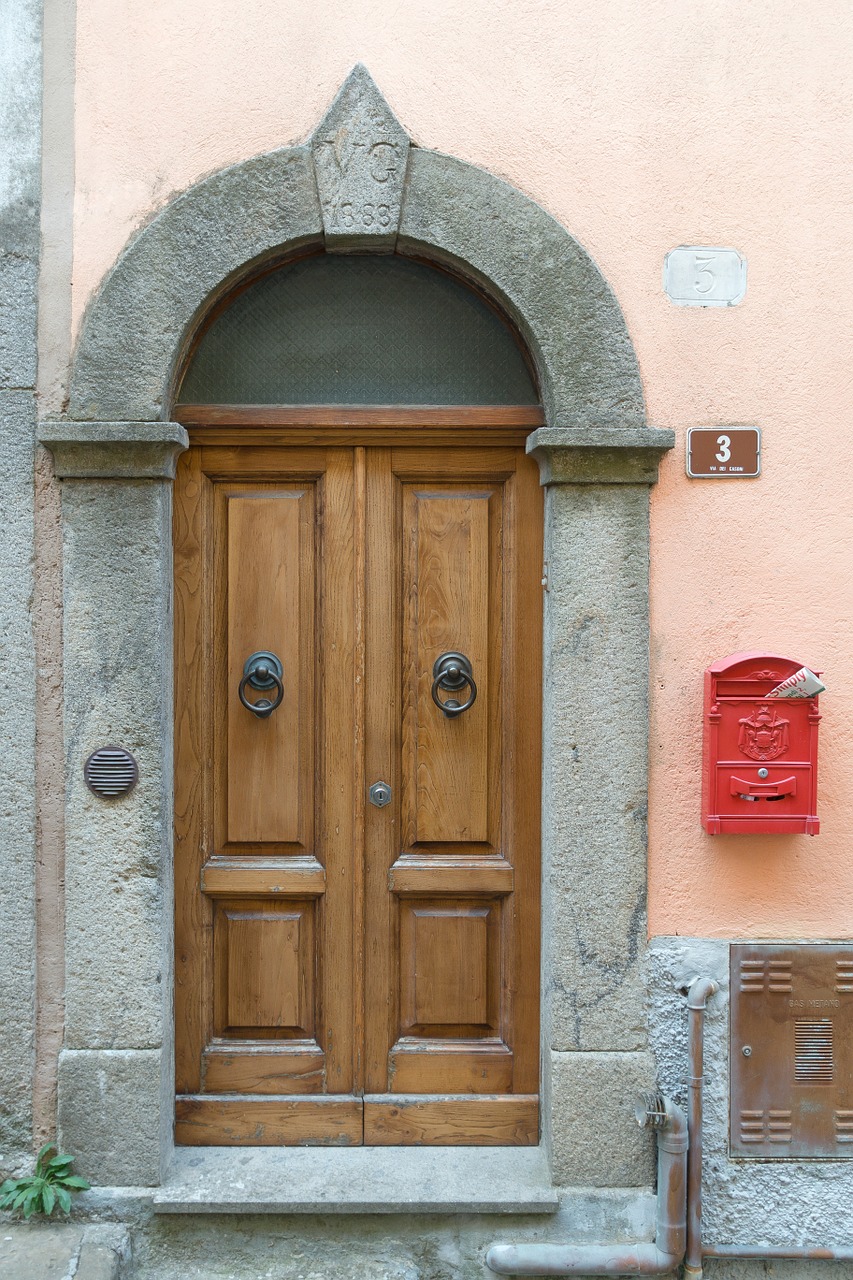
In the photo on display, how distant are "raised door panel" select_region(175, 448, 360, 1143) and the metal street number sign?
113cm

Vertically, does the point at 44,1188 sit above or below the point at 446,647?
below

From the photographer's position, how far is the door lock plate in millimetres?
3273

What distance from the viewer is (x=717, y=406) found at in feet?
10.2

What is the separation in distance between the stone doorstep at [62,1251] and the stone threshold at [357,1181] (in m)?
0.17

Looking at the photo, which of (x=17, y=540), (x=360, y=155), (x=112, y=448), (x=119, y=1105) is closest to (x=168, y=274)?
(x=112, y=448)

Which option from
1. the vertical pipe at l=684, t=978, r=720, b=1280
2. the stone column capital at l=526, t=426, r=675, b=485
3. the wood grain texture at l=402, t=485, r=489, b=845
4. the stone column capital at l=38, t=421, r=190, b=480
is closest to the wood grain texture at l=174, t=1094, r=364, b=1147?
the wood grain texture at l=402, t=485, r=489, b=845

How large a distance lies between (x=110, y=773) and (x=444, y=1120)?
1.60m

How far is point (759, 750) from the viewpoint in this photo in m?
2.98

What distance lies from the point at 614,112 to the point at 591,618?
5.26ft

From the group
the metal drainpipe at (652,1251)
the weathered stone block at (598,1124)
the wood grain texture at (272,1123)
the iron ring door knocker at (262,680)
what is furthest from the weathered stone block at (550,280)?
the wood grain texture at (272,1123)

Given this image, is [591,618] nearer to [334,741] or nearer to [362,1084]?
[334,741]

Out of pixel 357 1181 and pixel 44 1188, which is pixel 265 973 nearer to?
pixel 357 1181

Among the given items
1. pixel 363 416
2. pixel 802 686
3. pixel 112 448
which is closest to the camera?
pixel 802 686

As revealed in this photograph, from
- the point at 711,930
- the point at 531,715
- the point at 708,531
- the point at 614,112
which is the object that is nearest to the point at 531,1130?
the point at 711,930
